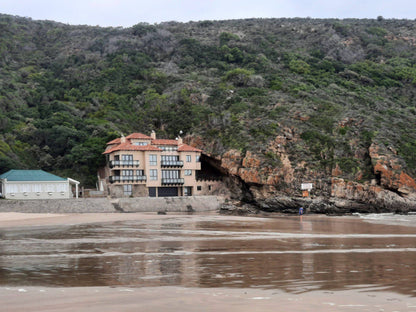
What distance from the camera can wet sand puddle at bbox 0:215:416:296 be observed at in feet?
39.9

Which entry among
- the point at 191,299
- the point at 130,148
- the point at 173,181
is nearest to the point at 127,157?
the point at 130,148

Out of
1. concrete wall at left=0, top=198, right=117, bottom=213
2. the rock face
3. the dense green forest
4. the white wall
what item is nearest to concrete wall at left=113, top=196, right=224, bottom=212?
concrete wall at left=0, top=198, right=117, bottom=213

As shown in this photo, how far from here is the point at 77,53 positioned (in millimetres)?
114375

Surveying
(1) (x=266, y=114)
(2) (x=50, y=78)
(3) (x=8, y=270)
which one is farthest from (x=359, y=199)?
(2) (x=50, y=78)

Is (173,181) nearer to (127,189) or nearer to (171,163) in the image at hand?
(171,163)

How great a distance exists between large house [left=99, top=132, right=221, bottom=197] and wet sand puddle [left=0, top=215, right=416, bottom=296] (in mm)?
36495

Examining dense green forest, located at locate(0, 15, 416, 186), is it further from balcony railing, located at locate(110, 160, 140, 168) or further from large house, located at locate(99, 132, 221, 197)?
balcony railing, located at locate(110, 160, 140, 168)

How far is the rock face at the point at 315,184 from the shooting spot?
2224 inches

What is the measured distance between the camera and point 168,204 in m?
54.7

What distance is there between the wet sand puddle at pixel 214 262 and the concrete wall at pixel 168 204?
92.5 ft

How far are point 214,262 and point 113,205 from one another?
37.7 metres

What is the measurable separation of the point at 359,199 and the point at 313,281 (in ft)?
156

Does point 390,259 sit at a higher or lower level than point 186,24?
lower

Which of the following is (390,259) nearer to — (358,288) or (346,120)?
(358,288)
